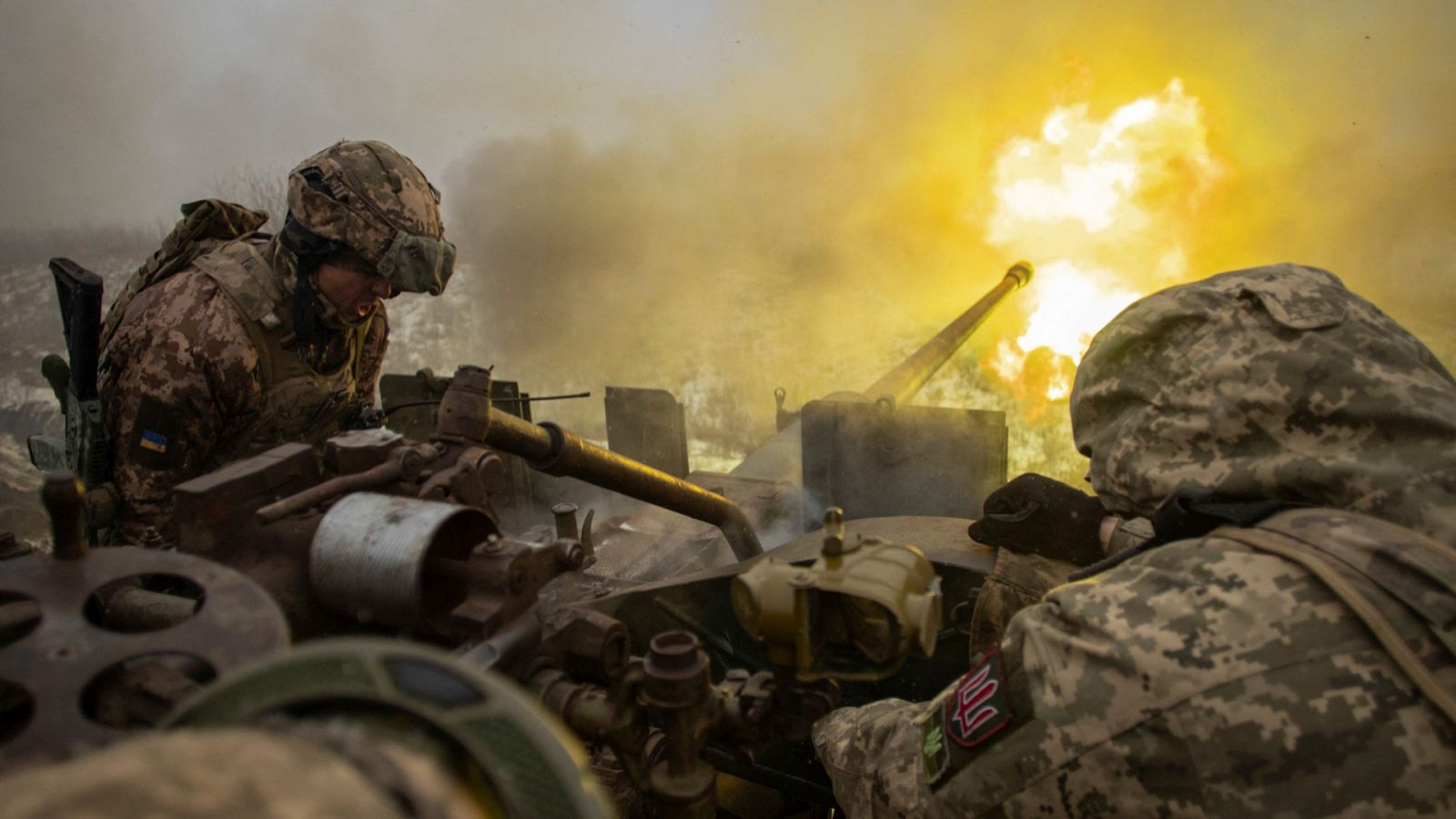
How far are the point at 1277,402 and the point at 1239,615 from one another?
22.4 inches

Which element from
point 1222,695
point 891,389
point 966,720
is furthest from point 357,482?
point 891,389

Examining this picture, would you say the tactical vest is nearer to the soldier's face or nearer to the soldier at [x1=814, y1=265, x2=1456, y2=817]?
the soldier's face

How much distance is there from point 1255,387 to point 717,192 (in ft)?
57.8

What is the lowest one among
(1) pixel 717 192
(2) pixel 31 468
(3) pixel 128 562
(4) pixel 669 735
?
(4) pixel 669 735

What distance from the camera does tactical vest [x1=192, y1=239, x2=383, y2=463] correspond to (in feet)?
11.7

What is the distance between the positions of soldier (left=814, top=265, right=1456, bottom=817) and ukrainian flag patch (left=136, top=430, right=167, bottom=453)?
3.09 m

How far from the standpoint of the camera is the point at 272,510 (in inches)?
62.5

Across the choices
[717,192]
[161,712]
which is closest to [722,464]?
[717,192]

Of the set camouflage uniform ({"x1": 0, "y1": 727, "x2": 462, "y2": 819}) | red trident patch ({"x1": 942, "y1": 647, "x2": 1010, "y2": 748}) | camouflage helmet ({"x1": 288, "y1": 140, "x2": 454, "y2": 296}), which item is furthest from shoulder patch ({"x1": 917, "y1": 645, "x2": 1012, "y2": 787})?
camouflage helmet ({"x1": 288, "y1": 140, "x2": 454, "y2": 296})

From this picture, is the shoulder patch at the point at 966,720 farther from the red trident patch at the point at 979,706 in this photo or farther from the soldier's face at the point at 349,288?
the soldier's face at the point at 349,288

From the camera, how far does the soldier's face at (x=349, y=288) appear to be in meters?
3.67

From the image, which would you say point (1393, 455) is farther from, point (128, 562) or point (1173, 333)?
point (128, 562)

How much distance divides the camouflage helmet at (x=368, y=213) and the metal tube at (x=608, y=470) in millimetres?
1283

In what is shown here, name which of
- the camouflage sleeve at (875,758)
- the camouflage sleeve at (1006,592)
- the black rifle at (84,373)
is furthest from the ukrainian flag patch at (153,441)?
the camouflage sleeve at (1006,592)
